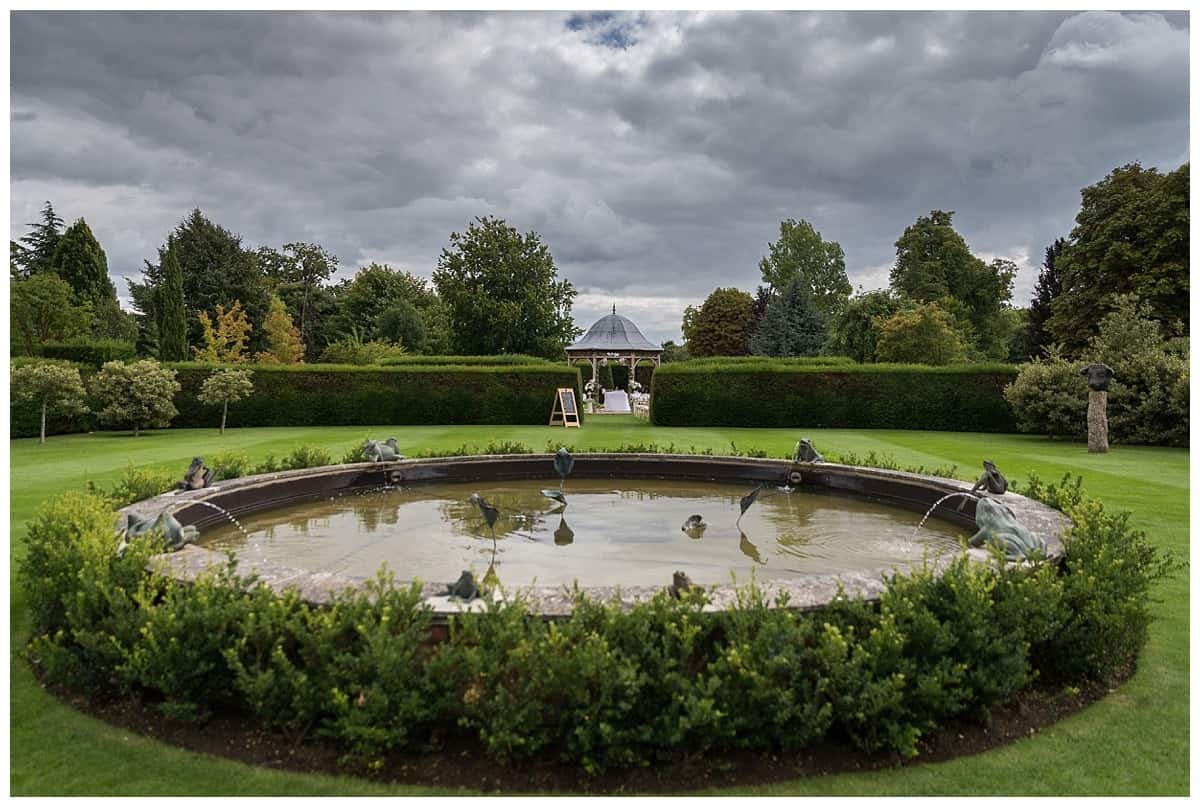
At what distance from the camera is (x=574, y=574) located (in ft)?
20.7

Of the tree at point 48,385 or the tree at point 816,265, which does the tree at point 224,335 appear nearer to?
the tree at point 48,385

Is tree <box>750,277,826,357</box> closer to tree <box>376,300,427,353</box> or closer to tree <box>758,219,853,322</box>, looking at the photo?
tree <box>758,219,853,322</box>

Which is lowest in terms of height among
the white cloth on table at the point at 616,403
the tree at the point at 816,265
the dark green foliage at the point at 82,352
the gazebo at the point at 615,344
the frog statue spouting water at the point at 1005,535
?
the frog statue spouting water at the point at 1005,535

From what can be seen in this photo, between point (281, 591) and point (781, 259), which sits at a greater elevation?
point (781, 259)

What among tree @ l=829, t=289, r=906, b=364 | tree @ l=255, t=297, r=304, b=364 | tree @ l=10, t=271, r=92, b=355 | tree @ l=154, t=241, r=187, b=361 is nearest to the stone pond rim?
tree @ l=154, t=241, r=187, b=361

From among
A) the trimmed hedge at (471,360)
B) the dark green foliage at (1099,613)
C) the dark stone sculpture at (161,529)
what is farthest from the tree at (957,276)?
the dark stone sculpture at (161,529)

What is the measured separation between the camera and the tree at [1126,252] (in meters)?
26.9

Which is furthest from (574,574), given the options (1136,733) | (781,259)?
(781,259)

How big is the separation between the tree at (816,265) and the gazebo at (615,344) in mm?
28087

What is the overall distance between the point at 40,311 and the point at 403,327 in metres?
20.6

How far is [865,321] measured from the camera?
44.8 metres

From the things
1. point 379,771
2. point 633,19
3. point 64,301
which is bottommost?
point 379,771

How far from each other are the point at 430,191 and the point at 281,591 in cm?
2550

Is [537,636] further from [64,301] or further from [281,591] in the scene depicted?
[64,301]
